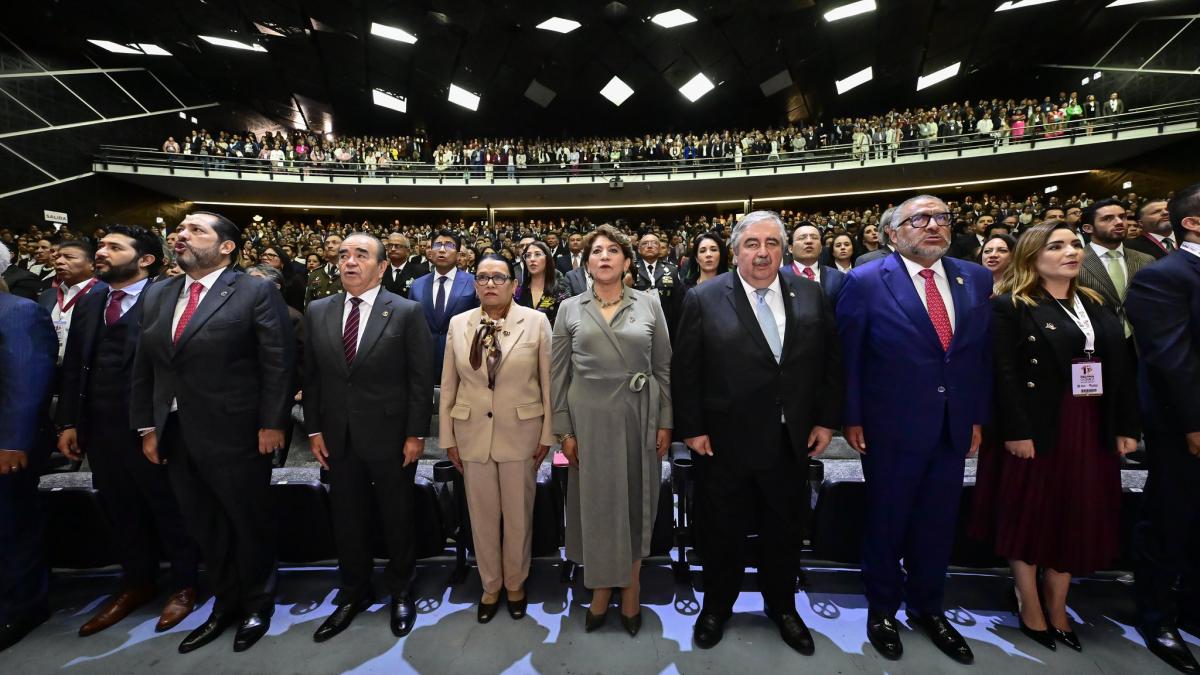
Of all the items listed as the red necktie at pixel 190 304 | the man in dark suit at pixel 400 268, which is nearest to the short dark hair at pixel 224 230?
the red necktie at pixel 190 304

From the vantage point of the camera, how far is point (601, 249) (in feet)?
6.66

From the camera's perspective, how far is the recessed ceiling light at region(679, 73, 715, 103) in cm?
1550

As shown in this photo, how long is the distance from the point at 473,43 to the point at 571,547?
14.8 metres

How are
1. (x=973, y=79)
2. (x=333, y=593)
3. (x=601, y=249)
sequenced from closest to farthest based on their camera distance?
1. (x=601, y=249)
2. (x=333, y=593)
3. (x=973, y=79)

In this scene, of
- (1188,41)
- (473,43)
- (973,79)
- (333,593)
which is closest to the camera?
(333,593)

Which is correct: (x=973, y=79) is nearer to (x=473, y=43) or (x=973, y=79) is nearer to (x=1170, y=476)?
(x=473, y=43)

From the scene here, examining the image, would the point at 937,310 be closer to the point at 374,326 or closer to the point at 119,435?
the point at 374,326

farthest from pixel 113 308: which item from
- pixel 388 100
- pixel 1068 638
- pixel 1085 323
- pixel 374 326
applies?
pixel 388 100

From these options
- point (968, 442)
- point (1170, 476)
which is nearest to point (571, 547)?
point (968, 442)

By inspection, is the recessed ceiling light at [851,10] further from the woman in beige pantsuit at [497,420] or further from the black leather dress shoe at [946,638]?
the black leather dress shoe at [946,638]

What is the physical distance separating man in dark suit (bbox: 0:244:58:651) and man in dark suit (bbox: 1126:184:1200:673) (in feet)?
15.6

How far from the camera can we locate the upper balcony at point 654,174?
1335 cm

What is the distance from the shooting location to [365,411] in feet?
6.75

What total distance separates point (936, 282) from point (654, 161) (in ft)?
50.9
